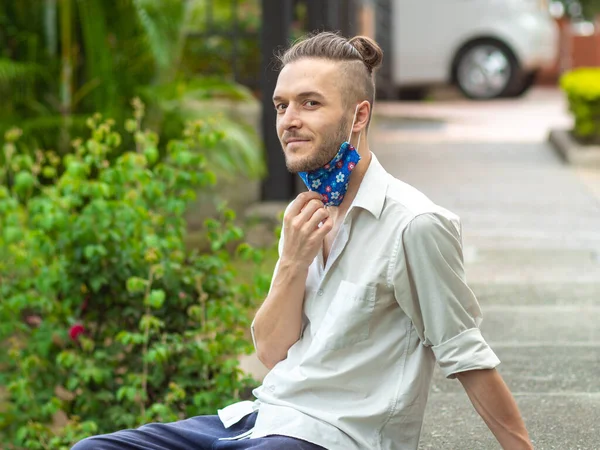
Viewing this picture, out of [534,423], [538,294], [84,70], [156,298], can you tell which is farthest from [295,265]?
[84,70]

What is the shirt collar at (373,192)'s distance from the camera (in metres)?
2.61

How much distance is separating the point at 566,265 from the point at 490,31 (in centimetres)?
1143

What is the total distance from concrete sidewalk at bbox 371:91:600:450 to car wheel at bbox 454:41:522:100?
3.50 m

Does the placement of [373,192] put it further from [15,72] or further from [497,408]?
[15,72]

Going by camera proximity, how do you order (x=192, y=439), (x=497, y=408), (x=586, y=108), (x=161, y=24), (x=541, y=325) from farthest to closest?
1. (x=586, y=108)
2. (x=161, y=24)
3. (x=541, y=325)
4. (x=192, y=439)
5. (x=497, y=408)

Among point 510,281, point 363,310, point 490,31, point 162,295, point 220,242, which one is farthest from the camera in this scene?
point 490,31

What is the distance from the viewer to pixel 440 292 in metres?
2.49

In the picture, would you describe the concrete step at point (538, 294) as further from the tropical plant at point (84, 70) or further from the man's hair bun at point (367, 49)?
the man's hair bun at point (367, 49)

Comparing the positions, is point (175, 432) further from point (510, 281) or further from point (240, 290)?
point (510, 281)

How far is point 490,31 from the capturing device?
17.3 metres

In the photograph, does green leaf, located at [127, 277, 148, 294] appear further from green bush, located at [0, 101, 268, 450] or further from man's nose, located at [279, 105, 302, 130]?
man's nose, located at [279, 105, 302, 130]

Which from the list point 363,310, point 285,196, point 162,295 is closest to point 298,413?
point 363,310

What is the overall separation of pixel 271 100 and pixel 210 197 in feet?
3.24

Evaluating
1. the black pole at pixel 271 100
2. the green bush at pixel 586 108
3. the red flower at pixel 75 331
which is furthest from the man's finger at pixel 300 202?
the green bush at pixel 586 108
